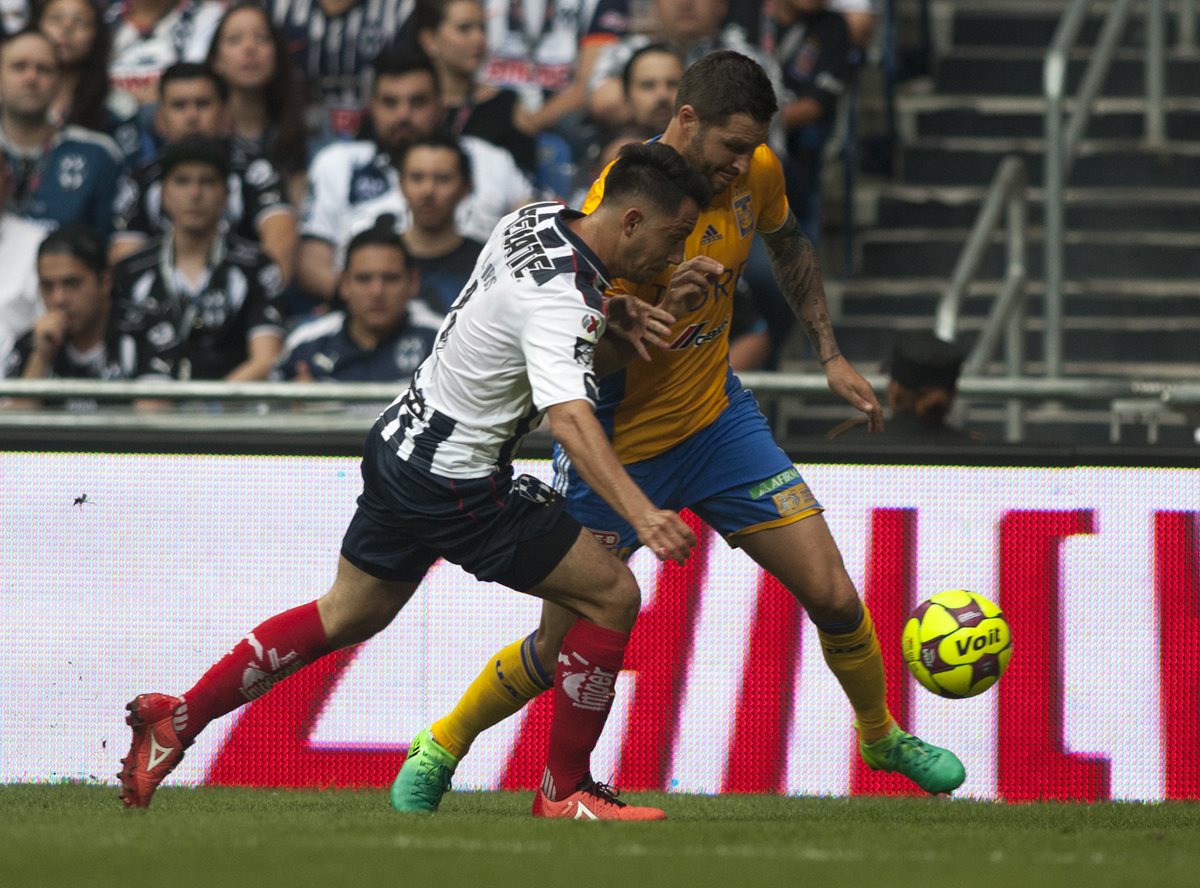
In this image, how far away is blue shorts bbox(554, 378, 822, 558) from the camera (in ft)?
22.0

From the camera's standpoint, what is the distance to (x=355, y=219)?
11.2 m

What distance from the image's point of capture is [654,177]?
19.4ft

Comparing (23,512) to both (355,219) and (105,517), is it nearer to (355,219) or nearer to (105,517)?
(105,517)

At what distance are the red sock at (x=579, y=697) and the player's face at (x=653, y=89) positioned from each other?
486 cm

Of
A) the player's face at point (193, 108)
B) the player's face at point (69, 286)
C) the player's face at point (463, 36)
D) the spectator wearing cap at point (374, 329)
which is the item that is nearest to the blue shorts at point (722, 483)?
the spectator wearing cap at point (374, 329)

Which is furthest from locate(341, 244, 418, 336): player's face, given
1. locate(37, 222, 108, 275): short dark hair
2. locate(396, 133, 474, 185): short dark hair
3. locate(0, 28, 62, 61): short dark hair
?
locate(0, 28, 62, 61): short dark hair

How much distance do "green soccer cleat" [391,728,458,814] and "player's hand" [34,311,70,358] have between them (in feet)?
14.2

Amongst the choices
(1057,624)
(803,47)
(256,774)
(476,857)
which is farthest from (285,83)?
(476,857)

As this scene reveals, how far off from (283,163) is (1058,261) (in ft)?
15.3

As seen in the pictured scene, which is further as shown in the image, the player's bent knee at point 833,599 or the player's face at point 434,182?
the player's face at point 434,182

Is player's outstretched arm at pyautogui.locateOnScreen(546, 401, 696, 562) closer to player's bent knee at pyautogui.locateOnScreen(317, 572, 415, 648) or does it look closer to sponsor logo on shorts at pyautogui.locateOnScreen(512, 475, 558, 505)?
sponsor logo on shorts at pyautogui.locateOnScreen(512, 475, 558, 505)

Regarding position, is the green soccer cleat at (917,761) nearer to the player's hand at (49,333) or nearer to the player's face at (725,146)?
the player's face at (725,146)

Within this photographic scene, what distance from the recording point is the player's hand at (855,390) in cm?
693

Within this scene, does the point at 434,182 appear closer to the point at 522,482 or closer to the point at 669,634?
the point at 669,634
